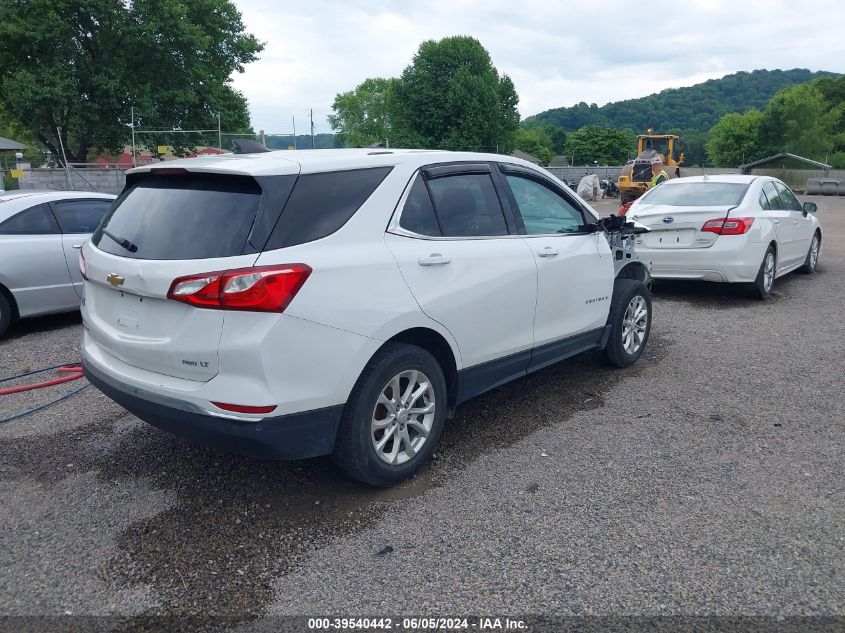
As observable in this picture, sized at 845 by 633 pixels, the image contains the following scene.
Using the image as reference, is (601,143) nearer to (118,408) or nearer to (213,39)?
(213,39)

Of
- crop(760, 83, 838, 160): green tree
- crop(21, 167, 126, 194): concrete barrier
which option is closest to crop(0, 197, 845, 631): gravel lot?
crop(21, 167, 126, 194): concrete barrier

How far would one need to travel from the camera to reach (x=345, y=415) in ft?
11.0

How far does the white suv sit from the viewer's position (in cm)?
302

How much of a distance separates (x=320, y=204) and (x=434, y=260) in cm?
74

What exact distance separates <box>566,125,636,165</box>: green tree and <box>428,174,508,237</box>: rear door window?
375 ft

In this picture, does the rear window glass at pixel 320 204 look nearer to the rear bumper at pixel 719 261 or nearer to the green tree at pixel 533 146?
the rear bumper at pixel 719 261

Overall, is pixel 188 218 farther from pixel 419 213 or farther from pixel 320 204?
pixel 419 213

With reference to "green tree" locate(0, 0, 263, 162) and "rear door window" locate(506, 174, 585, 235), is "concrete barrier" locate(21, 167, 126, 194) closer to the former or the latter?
"green tree" locate(0, 0, 263, 162)

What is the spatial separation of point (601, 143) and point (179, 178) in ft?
387

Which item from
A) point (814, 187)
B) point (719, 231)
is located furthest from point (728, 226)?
point (814, 187)

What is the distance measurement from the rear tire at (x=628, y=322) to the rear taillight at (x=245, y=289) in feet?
10.8

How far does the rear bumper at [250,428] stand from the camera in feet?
9.96

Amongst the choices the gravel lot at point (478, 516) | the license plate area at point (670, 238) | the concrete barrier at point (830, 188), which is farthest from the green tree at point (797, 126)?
the gravel lot at point (478, 516)

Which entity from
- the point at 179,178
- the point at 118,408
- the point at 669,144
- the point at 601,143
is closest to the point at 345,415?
the point at 179,178
